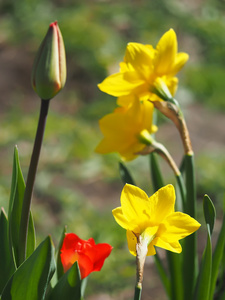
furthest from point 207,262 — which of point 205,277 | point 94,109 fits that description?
point 94,109

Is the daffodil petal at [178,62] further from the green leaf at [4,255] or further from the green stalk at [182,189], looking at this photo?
the green leaf at [4,255]

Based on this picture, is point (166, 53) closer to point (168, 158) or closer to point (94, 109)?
point (168, 158)

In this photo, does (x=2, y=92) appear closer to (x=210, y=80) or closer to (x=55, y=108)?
(x=55, y=108)

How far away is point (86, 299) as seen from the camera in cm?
181

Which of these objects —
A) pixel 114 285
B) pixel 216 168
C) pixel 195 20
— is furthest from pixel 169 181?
pixel 195 20

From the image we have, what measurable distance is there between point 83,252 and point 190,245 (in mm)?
230

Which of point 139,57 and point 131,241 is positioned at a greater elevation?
point 139,57

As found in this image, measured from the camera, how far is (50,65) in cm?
71

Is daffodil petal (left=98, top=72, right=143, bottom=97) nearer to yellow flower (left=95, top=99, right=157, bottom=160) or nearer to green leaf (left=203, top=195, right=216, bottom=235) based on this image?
yellow flower (left=95, top=99, right=157, bottom=160)

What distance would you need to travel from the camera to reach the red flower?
0.82 metres

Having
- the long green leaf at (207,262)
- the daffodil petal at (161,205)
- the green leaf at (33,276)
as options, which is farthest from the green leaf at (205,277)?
the green leaf at (33,276)

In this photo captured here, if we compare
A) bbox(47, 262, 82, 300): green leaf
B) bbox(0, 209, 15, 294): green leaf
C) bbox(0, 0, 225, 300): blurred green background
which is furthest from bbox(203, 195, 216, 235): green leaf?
bbox(0, 0, 225, 300): blurred green background

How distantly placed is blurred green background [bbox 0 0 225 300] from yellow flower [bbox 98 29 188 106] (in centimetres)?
104

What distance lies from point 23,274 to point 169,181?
1.78 meters
